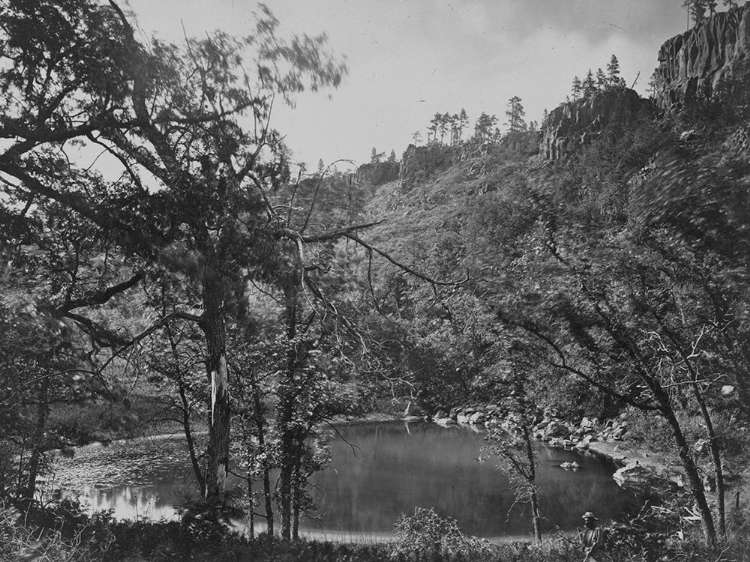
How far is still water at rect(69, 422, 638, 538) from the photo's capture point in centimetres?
1578

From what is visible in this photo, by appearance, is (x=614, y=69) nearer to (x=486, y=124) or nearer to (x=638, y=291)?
(x=638, y=291)

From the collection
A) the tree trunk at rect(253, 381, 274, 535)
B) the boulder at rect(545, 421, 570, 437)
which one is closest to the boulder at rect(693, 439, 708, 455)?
the tree trunk at rect(253, 381, 274, 535)

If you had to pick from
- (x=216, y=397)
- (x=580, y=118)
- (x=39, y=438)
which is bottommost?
(x=39, y=438)

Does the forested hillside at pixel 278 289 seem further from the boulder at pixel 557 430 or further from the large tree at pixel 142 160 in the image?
the boulder at pixel 557 430

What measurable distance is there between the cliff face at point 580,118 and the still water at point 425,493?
125 feet

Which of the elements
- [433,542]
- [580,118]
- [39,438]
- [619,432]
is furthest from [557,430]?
[580,118]

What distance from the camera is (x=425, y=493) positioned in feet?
63.2

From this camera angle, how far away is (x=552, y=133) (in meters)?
85.3

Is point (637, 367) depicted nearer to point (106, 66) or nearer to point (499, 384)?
point (499, 384)

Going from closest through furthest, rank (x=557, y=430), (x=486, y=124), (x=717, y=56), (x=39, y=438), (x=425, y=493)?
(x=39, y=438)
(x=425, y=493)
(x=717, y=56)
(x=557, y=430)
(x=486, y=124)

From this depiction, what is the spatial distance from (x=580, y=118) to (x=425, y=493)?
69.1m

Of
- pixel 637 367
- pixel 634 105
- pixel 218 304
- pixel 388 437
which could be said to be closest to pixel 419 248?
pixel 388 437

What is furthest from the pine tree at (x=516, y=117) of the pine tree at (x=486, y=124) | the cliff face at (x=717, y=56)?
the cliff face at (x=717, y=56)

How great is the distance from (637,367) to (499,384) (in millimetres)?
4974
